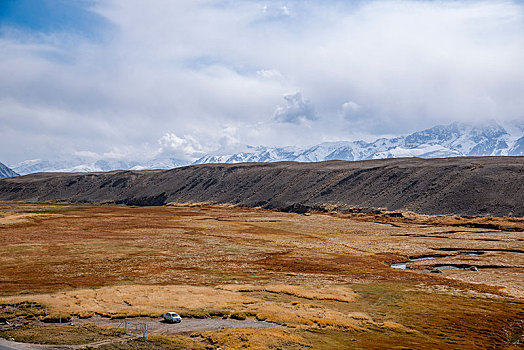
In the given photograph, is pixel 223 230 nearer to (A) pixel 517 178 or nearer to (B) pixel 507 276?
(B) pixel 507 276

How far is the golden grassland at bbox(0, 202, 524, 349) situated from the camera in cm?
3191

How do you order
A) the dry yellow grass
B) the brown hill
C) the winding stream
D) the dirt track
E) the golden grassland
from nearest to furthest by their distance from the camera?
1. the dirt track
2. the golden grassland
3. the dry yellow grass
4. the winding stream
5. the brown hill

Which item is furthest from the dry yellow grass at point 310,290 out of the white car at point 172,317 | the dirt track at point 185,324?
the white car at point 172,317

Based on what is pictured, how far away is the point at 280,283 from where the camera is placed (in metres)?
52.2

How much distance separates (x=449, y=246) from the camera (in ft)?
276

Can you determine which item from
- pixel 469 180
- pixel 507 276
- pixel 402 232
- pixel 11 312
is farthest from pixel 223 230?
pixel 469 180

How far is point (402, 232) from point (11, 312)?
88.7m

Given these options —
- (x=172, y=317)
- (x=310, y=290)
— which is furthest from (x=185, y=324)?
(x=310, y=290)

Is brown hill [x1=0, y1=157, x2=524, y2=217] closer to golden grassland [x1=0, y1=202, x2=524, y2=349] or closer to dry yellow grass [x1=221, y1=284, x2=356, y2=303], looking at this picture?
golden grassland [x1=0, y1=202, x2=524, y2=349]

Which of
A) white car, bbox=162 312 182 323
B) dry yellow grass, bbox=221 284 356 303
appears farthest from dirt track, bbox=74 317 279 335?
dry yellow grass, bbox=221 284 356 303

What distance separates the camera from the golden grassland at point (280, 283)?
3191 cm

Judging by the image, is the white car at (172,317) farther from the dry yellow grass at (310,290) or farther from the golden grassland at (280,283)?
the dry yellow grass at (310,290)

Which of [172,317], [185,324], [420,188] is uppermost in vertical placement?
[420,188]

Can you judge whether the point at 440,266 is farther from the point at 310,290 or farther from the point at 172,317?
the point at 172,317
